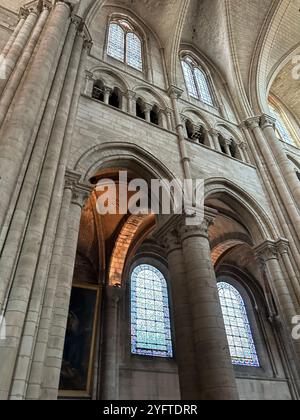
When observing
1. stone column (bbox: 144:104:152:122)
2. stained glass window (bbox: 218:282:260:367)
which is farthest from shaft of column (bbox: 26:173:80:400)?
stained glass window (bbox: 218:282:260:367)

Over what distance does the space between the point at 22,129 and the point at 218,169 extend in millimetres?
6003

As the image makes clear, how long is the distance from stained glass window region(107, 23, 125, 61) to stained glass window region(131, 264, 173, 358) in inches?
324

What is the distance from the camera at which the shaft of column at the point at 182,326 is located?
573cm

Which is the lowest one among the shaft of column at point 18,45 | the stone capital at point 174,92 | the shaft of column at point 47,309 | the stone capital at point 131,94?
the shaft of column at point 47,309

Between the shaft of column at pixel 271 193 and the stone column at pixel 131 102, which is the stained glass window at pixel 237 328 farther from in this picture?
the stone column at pixel 131 102

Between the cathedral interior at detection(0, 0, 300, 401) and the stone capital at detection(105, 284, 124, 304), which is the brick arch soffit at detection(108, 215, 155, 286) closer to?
the cathedral interior at detection(0, 0, 300, 401)

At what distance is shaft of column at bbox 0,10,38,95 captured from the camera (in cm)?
612

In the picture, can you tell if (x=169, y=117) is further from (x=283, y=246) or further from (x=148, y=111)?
(x=283, y=246)

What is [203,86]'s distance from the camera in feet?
45.2

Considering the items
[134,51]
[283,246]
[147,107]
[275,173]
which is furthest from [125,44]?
[283,246]

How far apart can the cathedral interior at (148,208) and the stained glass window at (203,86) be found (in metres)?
0.08

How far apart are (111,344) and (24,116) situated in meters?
7.95

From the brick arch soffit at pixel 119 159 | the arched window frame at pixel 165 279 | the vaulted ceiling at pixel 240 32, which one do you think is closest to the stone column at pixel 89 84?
the brick arch soffit at pixel 119 159
